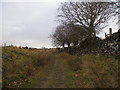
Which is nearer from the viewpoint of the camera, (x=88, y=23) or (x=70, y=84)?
(x=70, y=84)

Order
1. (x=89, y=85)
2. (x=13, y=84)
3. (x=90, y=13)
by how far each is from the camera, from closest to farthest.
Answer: (x=89, y=85)
(x=13, y=84)
(x=90, y=13)

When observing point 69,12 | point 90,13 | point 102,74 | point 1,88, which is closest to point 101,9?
point 90,13

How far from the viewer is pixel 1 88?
7.36 metres

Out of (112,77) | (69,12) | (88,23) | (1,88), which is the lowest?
(1,88)

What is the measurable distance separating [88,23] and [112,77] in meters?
21.3

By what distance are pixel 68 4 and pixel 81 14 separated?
322cm

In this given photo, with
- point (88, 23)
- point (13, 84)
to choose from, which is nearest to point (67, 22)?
point (88, 23)

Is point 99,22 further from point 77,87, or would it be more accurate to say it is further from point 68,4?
point 77,87

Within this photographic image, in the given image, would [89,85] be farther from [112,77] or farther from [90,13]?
[90,13]

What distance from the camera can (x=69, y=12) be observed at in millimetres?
27859

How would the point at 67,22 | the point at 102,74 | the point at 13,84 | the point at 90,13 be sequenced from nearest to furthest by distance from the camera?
1. the point at 102,74
2. the point at 13,84
3. the point at 90,13
4. the point at 67,22

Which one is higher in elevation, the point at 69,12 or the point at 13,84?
the point at 69,12

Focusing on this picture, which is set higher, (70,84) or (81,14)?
(81,14)

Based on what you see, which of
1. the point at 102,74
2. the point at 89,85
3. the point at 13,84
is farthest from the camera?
the point at 13,84
